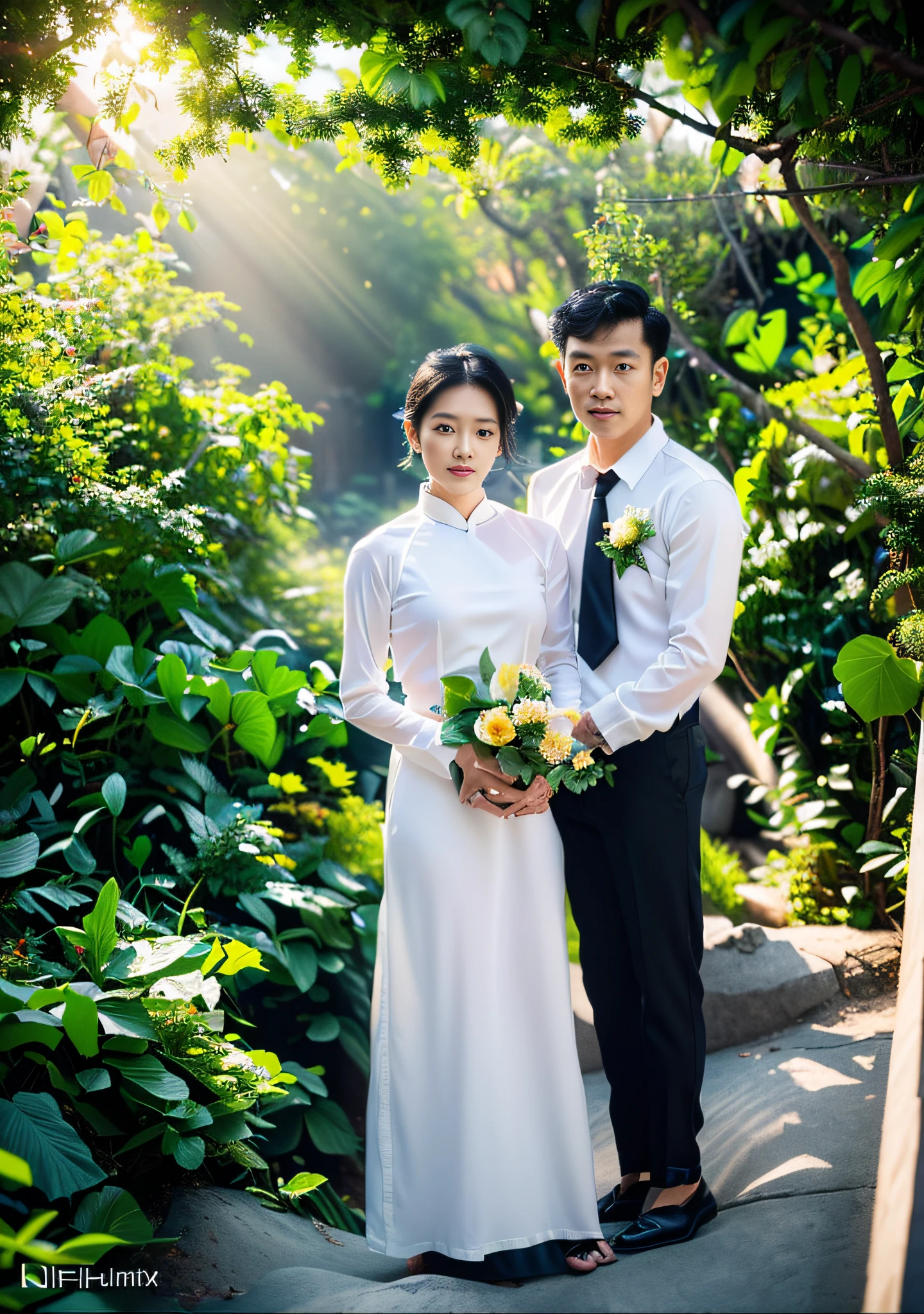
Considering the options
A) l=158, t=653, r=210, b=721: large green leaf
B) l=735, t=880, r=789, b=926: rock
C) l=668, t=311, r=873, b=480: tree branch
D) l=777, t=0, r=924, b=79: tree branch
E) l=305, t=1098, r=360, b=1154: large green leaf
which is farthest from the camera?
l=735, t=880, r=789, b=926: rock

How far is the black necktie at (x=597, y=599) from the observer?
8.00 ft

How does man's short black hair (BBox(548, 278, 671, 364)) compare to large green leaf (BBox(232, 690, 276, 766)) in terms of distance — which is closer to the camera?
man's short black hair (BBox(548, 278, 671, 364))

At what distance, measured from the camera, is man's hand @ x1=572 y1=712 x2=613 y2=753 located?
2.33 m

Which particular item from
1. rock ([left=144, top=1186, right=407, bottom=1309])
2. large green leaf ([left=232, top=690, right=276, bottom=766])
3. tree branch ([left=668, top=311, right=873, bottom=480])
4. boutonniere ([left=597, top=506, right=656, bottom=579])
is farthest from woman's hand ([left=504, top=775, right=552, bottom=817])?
tree branch ([left=668, top=311, right=873, bottom=480])

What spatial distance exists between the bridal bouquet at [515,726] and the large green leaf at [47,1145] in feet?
3.56

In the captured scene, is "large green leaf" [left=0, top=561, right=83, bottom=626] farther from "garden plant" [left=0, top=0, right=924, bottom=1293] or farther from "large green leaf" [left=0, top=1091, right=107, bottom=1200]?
"large green leaf" [left=0, top=1091, right=107, bottom=1200]

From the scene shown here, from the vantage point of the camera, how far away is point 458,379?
7.72 ft

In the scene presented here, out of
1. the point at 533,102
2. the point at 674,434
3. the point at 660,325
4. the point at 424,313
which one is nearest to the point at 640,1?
the point at 533,102

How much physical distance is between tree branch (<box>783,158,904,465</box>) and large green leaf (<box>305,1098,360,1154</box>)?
104 inches

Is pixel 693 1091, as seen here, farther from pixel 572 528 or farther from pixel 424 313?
pixel 424 313

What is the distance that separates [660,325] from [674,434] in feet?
9.00

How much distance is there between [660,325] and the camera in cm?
243

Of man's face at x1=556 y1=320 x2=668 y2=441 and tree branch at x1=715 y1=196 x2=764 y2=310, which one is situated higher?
tree branch at x1=715 y1=196 x2=764 y2=310

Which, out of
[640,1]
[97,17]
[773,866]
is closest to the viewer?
[640,1]
